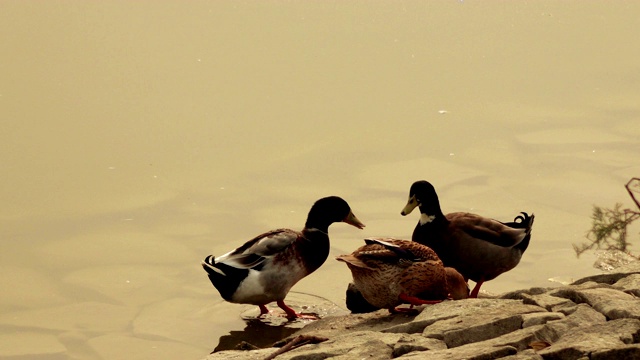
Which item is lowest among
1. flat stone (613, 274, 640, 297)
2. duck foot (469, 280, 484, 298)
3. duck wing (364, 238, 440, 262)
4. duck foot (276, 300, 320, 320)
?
duck foot (276, 300, 320, 320)

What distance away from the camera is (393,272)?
245 inches

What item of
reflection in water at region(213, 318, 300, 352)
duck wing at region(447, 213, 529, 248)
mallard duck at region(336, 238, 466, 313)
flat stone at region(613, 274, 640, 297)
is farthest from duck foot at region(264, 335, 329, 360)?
duck wing at region(447, 213, 529, 248)

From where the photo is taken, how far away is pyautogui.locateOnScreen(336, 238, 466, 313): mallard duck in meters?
6.20

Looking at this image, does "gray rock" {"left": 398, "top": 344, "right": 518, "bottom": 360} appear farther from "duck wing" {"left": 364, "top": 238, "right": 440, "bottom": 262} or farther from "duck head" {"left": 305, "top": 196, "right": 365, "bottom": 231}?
"duck head" {"left": 305, "top": 196, "right": 365, "bottom": 231}

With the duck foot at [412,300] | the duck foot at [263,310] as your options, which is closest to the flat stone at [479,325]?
the duck foot at [412,300]

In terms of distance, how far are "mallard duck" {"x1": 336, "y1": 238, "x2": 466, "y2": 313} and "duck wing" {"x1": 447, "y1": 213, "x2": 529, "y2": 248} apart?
112cm

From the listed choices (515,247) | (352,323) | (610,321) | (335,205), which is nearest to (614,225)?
(515,247)

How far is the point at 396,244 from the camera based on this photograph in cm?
631

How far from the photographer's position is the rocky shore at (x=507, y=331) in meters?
4.89

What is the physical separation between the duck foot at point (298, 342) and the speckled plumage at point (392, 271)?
1.55ft

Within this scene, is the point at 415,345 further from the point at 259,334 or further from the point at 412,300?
the point at 259,334

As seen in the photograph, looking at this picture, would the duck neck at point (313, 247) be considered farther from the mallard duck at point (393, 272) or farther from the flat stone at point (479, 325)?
the flat stone at point (479, 325)

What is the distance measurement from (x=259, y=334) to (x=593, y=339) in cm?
287

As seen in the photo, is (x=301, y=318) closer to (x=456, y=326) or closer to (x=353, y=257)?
(x=353, y=257)
